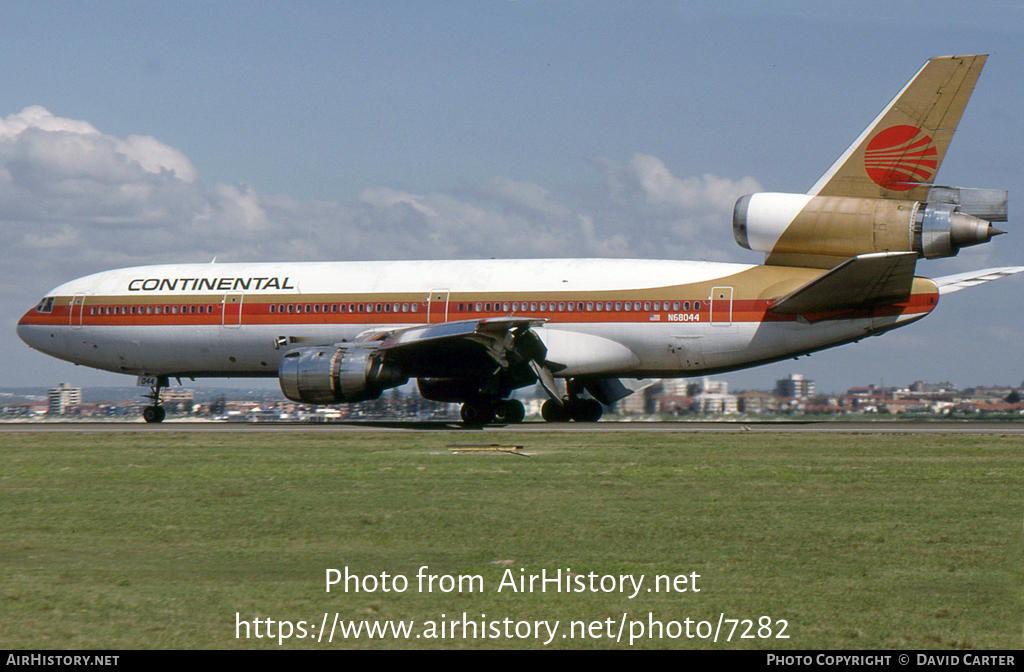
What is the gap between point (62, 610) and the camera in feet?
23.8

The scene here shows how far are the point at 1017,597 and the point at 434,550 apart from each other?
194 inches

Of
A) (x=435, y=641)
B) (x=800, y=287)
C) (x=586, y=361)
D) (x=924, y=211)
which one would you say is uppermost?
(x=924, y=211)

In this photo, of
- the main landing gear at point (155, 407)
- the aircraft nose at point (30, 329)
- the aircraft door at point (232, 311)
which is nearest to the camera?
the aircraft door at point (232, 311)

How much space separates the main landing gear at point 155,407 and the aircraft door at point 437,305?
10.3m

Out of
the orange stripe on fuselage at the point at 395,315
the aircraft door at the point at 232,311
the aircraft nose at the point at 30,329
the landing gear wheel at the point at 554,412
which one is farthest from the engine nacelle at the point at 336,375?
the aircraft nose at the point at 30,329

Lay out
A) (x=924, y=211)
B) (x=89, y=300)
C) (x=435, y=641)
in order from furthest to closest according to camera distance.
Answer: (x=89, y=300) → (x=924, y=211) → (x=435, y=641)

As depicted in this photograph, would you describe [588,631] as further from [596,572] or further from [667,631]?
[596,572]

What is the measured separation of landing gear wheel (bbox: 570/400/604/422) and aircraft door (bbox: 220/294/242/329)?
11.0 meters

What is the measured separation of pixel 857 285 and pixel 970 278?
4243mm

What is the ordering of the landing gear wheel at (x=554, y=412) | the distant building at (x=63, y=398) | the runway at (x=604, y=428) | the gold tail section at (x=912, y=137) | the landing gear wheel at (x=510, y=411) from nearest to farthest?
1. the runway at (x=604, y=428)
2. the gold tail section at (x=912, y=137)
3. the landing gear wheel at (x=510, y=411)
4. the landing gear wheel at (x=554, y=412)
5. the distant building at (x=63, y=398)

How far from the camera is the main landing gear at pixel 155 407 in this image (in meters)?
33.3

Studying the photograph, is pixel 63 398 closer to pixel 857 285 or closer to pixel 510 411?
pixel 510 411

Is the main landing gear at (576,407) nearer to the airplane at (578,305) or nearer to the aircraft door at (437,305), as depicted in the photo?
the airplane at (578,305)

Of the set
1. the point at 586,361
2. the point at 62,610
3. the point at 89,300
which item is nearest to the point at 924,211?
the point at 586,361
